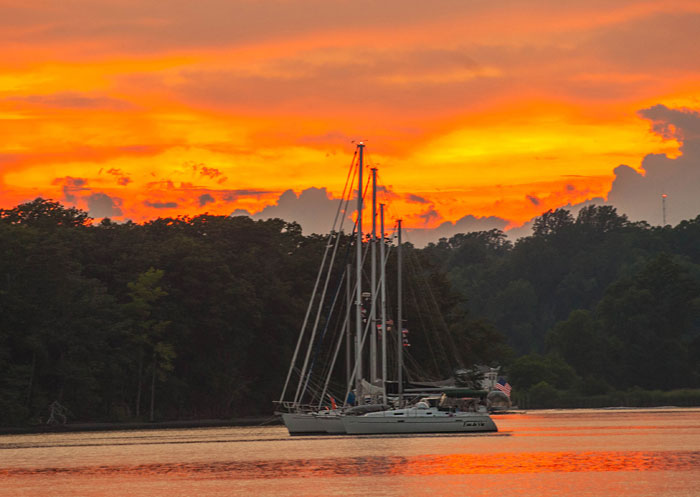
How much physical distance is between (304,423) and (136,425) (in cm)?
3853

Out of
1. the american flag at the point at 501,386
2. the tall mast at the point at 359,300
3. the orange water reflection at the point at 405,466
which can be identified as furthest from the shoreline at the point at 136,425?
the orange water reflection at the point at 405,466

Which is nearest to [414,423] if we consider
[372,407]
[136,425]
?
[372,407]

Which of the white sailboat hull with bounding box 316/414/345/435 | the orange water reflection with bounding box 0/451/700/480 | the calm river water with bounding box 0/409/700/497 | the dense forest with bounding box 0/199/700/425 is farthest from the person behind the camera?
the dense forest with bounding box 0/199/700/425

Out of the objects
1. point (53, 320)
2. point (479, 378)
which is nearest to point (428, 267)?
point (479, 378)

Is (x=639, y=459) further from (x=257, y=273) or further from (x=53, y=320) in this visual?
(x=257, y=273)

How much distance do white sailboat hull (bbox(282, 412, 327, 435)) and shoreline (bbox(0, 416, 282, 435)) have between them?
1196 centimetres

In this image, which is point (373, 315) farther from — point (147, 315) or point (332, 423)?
point (147, 315)

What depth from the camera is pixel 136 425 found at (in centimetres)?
14338

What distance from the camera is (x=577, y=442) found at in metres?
103

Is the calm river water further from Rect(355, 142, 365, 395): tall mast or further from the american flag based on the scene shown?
the american flag

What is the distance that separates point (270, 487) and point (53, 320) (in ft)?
265

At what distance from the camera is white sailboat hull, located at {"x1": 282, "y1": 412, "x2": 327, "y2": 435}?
359 ft

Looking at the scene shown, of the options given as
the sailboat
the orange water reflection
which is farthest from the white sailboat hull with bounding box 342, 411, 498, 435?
the orange water reflection

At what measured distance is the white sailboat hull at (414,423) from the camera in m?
102
